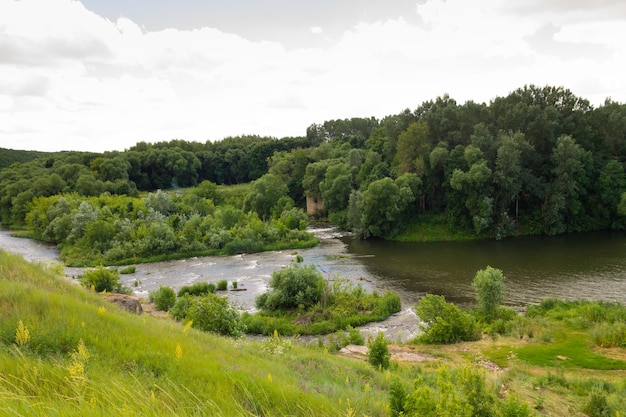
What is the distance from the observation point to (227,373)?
6320mm

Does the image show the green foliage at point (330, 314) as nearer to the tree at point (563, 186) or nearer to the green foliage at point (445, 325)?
the green foliage at point (445, 325)

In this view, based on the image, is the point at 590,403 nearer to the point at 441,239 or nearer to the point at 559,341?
the point at 559,341

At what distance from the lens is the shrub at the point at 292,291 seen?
94.0ft

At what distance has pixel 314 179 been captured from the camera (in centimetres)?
7200

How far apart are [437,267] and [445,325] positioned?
17674 mm

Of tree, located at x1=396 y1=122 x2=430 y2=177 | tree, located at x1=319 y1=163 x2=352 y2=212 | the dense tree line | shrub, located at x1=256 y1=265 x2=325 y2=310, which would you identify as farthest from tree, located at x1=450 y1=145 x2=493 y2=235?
shrub, located at x1=256 y1=265 x2=325 y2=310

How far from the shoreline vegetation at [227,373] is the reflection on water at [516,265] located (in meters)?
10.7

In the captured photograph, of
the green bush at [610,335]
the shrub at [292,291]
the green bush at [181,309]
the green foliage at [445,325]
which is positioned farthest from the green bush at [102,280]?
the green bush at [610,335]

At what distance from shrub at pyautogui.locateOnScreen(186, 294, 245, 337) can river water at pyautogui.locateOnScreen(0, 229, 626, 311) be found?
9.55 metres

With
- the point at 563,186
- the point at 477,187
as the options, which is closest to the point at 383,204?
the point at 477,187

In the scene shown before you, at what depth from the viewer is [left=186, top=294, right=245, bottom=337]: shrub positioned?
19425mm

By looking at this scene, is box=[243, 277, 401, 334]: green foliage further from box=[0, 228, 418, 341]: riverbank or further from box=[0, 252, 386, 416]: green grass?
box=[0, 252, 386, 416]: green grass

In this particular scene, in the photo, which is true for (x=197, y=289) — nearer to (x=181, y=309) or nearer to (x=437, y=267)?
(x=181, y=309)

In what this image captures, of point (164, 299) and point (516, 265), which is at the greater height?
point (516, 265)
